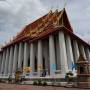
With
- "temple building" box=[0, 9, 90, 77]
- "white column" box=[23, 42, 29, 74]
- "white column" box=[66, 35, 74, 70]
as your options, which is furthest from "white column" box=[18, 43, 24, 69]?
"white column" box=[66, 35, 74, 70]

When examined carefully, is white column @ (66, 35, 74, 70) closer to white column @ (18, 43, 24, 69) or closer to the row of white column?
the row of white column

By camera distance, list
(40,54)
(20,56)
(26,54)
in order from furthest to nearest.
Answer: (20,56), (26,54), (40,54)

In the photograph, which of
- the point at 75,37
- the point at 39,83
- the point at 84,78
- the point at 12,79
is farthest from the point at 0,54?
the point at 84,78

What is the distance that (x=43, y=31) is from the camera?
99.5 feet

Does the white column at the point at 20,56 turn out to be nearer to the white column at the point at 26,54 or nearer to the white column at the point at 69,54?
the white column at the point at 26,54

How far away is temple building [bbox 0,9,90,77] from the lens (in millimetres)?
25766

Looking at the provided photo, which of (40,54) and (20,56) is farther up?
(20,56)

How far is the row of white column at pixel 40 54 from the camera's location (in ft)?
81.7

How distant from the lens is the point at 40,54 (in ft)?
91.8

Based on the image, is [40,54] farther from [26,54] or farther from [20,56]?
[20,56]

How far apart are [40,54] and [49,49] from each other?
78.8 inches

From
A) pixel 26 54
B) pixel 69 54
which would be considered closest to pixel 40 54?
pixel 26 54

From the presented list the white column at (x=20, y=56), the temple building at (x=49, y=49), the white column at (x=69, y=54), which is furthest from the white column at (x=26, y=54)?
the white column at (x=69, y=54)

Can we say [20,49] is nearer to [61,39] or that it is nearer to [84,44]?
[61,39]
